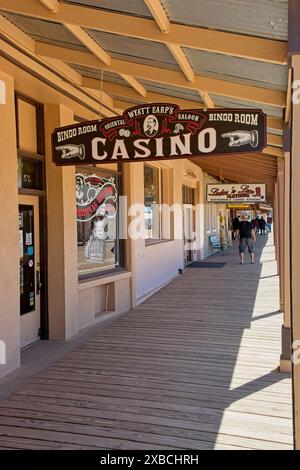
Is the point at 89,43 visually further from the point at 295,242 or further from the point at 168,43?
the point at 295,242

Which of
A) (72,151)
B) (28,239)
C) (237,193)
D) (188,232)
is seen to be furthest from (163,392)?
(188,232)

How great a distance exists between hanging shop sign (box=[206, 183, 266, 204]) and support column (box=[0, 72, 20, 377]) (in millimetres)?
9935

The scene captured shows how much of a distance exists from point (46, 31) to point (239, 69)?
2.08m

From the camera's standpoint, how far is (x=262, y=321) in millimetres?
7629

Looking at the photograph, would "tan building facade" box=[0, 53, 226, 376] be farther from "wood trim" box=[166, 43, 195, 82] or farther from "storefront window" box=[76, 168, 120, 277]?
"wood trim" box=[166, 43, 195, 82]

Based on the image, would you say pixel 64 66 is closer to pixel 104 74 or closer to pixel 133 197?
pixel 104 74

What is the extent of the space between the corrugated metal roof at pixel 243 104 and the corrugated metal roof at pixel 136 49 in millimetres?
1261

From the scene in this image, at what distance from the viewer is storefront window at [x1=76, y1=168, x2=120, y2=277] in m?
7.56

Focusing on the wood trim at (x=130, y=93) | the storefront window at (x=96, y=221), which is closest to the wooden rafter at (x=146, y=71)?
the wood trim at (x=130, y=93)

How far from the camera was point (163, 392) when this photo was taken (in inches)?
179

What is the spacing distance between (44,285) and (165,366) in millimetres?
2408

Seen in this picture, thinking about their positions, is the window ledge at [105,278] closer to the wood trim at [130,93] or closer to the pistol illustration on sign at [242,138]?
the wood trim at [130,93]

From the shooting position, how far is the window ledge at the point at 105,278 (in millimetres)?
7334

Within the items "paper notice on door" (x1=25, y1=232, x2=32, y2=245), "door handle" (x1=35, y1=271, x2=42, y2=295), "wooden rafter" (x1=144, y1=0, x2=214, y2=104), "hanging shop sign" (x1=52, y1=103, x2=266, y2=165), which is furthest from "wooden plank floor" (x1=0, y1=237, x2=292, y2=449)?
"wooden rafter" (x1=144, y1=0, x2=214, y2=104)
